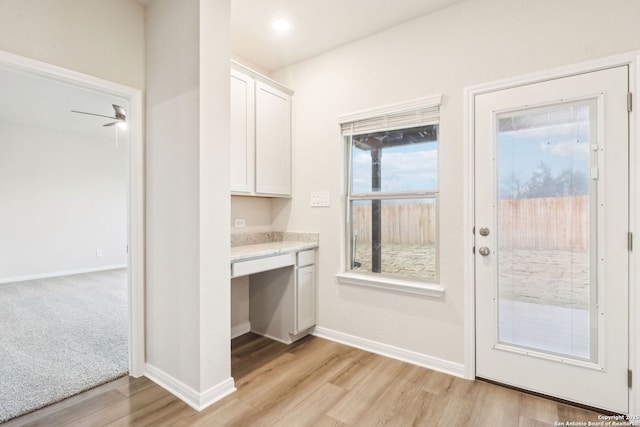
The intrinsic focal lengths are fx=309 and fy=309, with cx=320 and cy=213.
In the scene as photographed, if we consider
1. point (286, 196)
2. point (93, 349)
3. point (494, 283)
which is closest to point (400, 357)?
point (494, 283)

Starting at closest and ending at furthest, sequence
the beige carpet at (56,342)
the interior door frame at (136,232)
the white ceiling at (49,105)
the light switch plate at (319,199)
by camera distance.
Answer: the beige carpet at (56,342)
the interior door frame at (136,232)
the light switch plate at (319,199)
the white ceiling at (49,105)

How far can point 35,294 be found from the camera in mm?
4547

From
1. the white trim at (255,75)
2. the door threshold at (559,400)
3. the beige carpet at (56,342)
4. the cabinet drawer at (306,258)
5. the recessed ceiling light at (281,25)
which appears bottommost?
the door threshold at (559,400)

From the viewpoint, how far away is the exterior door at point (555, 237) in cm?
186

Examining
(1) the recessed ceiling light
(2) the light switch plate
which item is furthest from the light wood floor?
(1) the recessed ceiling light

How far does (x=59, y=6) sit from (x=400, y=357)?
3.46 m

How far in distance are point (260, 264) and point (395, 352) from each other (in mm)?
1361

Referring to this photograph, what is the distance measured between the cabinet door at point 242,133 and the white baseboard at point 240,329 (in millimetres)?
1378

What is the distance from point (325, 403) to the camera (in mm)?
2012

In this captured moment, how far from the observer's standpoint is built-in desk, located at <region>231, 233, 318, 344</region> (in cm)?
284

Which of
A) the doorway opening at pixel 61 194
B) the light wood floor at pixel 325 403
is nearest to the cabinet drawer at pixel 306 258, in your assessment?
the light wood floor at pixel 325 403

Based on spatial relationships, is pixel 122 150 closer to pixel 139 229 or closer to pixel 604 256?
pixel 139 229

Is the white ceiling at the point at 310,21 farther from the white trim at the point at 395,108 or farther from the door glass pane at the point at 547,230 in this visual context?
the door glass pane at the point at 547,230

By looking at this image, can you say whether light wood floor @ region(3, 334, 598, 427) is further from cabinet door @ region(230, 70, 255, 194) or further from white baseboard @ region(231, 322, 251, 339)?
cabinet door @ region(230, 70, 255, 194)
